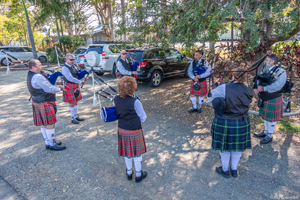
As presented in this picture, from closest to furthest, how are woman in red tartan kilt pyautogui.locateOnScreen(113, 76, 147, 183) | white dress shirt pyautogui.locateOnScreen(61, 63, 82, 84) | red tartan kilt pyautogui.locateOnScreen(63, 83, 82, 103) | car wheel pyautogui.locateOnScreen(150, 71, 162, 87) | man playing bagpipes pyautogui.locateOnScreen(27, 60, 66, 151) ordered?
woman in red tartan kilt pyautogui.locateOnScreen(113, 76, 147, 183) < man playing bagpipes pyautogui.locateOnScreen(27, 60, 66, 151) < white dress shirt pyautogui.locateOnScreen(61, 63, 82, 84) < red tartan kilt pyautogui.locateOnScreen(63, 83, 82, 103) < car wheel pyautogui.locateOnScreen(150, 71, 162, 87)

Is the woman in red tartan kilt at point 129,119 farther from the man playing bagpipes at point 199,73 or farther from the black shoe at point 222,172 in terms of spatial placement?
the man playing bagpipes at point 199,73

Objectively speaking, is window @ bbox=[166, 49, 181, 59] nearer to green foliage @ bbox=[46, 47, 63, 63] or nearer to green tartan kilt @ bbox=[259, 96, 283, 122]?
green tartan kilt @ bbox=[259, 96, 283, 122]

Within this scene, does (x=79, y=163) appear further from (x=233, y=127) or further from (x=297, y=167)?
(x=297, y=167)

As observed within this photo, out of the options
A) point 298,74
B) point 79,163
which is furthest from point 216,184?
point 298,74

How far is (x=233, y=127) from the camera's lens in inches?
107

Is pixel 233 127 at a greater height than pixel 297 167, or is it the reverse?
pixel 233 127

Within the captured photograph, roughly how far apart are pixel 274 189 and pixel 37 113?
4.20 metres

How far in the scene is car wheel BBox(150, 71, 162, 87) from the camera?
805 centimetres

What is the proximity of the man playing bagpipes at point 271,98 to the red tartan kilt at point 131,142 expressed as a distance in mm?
2500

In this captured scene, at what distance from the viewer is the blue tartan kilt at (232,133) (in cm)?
272

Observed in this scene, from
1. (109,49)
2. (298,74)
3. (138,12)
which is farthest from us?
(109,49)

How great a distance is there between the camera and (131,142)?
106 inches

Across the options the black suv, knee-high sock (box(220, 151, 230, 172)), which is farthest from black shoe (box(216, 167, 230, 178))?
the black suv

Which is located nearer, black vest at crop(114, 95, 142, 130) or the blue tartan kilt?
black vest at crop(114, 95, 142, 130)
